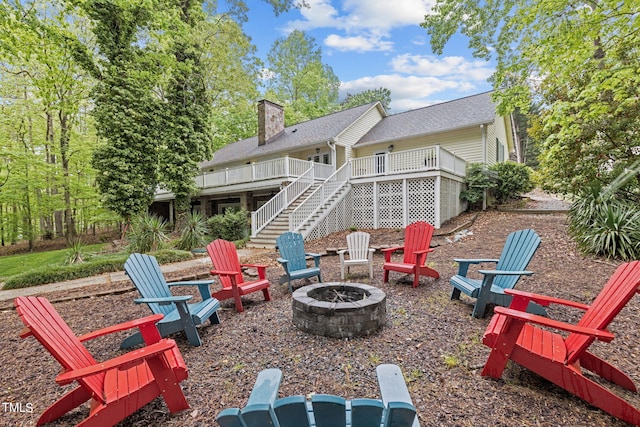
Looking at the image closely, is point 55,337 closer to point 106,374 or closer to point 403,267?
point 106,374

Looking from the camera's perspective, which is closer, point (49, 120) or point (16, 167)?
point (16, 167)

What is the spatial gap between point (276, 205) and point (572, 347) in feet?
33.1

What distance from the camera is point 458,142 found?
13.2m

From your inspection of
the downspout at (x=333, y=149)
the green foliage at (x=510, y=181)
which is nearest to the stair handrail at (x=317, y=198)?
the downspout at (x=333, y=149)

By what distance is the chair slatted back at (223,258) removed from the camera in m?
4.10

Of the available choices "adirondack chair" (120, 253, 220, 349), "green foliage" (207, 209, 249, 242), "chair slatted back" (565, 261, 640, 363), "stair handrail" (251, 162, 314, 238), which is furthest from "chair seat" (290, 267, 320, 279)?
"green foliage" (207, 209, 249, 242)

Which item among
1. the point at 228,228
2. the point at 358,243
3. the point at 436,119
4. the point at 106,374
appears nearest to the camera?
the point at 106,374

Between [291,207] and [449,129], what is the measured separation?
7.95m

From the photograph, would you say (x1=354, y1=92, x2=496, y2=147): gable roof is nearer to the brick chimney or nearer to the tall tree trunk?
the brick chimney

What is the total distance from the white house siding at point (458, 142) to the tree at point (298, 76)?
575 inches

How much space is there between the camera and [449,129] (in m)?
12.8

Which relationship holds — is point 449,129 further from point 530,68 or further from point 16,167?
point 16,167

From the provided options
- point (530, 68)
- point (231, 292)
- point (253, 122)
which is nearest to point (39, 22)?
point (231, 292)

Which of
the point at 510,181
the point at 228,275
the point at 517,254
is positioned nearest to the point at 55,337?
the point at 228,275
